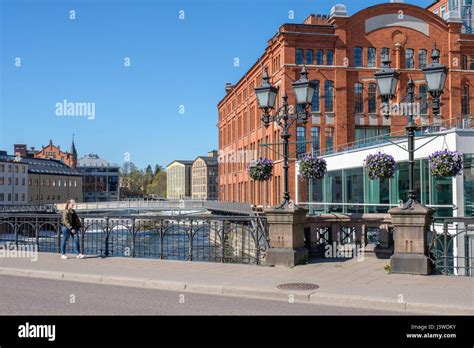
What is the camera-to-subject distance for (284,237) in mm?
12203

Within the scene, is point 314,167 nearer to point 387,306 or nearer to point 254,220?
point 254,220

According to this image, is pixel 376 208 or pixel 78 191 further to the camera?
pixel 78 191

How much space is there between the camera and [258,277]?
10.9 metres

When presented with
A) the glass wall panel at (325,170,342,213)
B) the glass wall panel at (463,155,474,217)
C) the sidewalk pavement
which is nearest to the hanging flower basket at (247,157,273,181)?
the sidewalk pavement

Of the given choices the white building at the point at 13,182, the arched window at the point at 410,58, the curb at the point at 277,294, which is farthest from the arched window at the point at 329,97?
the white building at the point at 13,182

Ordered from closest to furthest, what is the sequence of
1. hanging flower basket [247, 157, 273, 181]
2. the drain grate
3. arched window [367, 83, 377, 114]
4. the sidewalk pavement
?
the sidewalk pavement
the drain grate
hanging flower basket [247, 157, 273, 181]
arched window [367, 83, 377, 114]

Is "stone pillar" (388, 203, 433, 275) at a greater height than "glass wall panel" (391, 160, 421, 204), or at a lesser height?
lesser

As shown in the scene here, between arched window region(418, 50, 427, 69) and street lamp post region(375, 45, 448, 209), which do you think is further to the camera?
arched window region(418, 50, 427, 69)

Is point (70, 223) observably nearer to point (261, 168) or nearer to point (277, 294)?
point (261, 168)

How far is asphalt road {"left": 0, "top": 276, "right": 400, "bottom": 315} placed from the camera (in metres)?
8.16

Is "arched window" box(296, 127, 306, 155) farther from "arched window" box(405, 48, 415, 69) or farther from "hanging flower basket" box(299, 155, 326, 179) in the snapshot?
"hanging flower basket" box(299, 155, 326, 179)

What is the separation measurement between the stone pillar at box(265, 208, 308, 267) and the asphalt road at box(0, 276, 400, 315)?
9.92 ft

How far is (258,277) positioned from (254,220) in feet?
8.18
